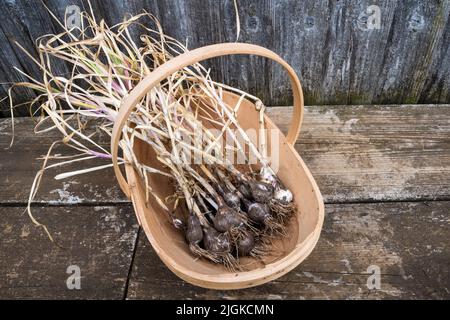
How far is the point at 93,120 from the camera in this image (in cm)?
128

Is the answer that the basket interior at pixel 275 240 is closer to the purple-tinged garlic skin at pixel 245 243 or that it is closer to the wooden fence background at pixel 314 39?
the purple-tinged garlic skin at pixel 245 243

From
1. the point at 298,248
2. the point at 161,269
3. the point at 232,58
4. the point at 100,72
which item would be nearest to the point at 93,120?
the point at 100,72

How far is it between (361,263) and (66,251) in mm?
645

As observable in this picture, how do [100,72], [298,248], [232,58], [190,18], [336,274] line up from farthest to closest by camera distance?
[232,58]
[190,18]
[100,72]
[336,274]
[298,248]

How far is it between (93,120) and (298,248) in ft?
2.75

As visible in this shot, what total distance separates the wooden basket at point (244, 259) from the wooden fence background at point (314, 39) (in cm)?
26

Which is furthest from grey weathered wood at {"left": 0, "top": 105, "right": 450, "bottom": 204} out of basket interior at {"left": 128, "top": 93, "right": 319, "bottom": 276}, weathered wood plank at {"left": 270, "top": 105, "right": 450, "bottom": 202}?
basket interior at {"left": 128, "top": 93, "right": 319, "bottom": 276}

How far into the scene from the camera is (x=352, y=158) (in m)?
1.08

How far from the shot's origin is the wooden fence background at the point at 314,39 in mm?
1071

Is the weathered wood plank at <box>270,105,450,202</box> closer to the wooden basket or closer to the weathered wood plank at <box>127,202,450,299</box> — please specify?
the weathered wood plank at <box>127,202,450,299</box>

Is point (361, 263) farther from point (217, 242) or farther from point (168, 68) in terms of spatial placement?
point (168, 68)

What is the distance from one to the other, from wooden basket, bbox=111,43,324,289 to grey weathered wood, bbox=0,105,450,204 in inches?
7.3

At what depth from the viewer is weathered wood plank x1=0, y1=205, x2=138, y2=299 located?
2.80 feet

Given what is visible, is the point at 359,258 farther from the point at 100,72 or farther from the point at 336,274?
the point at 100,72
